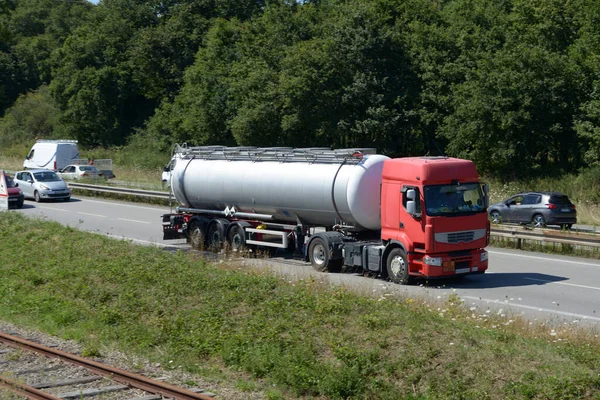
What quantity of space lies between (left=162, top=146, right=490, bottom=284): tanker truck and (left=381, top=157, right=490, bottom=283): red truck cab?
0.02m

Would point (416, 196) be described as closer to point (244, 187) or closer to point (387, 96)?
point (244, 187)

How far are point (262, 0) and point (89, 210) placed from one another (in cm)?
4259

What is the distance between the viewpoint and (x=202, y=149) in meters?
25.1

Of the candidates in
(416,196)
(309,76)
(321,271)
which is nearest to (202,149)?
(321,271)

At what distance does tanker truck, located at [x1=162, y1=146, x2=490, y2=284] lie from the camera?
18.0 metres

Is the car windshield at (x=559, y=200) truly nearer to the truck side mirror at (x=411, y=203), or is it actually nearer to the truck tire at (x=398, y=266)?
the truck tire at (x=398, y=266)

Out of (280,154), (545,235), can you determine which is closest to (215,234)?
(280,154)

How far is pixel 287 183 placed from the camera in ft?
70.0

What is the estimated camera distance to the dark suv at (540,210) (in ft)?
101

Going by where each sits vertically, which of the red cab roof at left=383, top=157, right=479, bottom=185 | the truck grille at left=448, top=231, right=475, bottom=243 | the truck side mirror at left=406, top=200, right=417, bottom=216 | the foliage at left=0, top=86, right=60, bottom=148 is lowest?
the truck grille at left=448, top=231, right=475, bottom=243

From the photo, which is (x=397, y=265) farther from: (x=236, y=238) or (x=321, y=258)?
(x=236, y=238)

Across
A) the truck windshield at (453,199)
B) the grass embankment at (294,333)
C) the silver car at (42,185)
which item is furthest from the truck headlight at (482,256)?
the silver car at (42,185)

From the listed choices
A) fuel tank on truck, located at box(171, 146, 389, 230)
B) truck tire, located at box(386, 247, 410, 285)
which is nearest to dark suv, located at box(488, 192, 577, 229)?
fuel tank on truck, located at box(171, 146, 389, 230)

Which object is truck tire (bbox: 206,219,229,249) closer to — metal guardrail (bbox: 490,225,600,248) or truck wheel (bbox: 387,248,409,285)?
truck wheel (bbox: 387,248,409,285)
